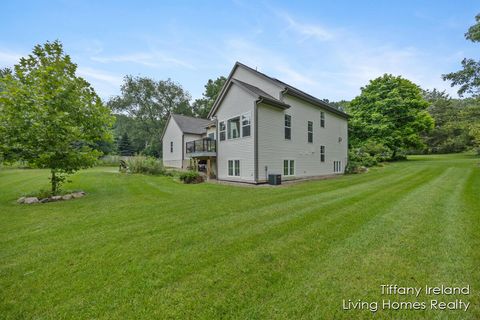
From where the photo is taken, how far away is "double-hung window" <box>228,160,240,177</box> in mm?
13564

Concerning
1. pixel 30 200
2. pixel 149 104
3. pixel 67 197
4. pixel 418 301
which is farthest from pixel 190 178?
pixel 149 104

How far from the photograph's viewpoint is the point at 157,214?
5.90 m

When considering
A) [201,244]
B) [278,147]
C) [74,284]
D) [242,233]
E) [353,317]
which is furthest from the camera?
[278,147]

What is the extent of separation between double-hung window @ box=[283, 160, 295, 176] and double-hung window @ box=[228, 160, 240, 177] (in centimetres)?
302

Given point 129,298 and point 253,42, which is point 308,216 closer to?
point 129,298

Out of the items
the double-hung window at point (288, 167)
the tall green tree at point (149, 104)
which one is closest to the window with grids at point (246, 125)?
the double-hung window at point (288, 167)

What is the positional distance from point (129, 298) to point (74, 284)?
2.97 ft

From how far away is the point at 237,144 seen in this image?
13500mm

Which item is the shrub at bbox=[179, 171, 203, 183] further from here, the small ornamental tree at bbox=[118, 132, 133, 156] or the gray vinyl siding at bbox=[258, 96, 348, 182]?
the small ornamental tree at bbox=[118, 132, 133, 156]

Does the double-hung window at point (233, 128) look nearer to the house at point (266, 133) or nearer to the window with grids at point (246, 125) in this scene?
the house at point (266, 133)

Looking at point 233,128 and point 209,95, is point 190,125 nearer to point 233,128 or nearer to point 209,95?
point 233,128

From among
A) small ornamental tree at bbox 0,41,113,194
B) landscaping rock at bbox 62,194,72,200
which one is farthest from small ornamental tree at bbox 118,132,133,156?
landscaping rock at bbox 62,194,72,200

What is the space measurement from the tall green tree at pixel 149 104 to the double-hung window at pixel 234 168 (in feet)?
87.0

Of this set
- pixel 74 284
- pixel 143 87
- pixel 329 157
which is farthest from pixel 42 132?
pixel 143 87
